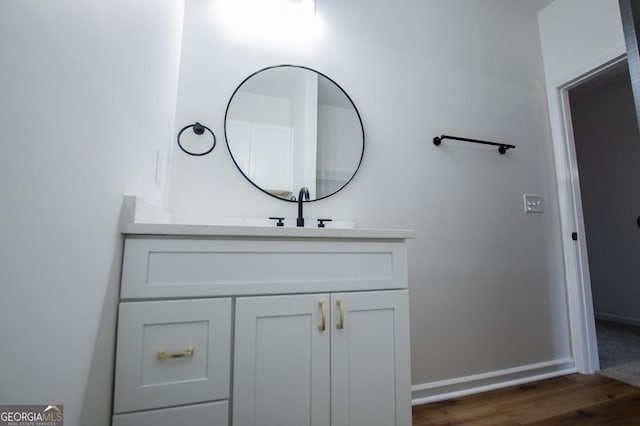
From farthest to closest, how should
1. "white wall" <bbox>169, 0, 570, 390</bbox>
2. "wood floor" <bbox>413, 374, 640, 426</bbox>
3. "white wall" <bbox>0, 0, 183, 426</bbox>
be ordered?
"white wall" <bbox>169, 0, 570, 390</bbox> < "wood floor" <bbox>413, 374, 640, 426</bbox> < "white wall" <bbox>0, 0, 183, 426</bbox>

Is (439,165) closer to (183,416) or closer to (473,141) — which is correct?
(473,141)

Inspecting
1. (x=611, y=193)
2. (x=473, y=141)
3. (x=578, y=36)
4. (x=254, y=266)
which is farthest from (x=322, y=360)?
(x=611, y=193)

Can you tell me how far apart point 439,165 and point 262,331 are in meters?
1.40

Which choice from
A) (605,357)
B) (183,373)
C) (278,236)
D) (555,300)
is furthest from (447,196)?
(605,357)

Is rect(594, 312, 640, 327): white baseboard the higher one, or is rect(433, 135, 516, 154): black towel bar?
rect(433, 135, 516, 154): black towel bar

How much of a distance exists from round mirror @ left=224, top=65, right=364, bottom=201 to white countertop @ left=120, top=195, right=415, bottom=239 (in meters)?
0.56

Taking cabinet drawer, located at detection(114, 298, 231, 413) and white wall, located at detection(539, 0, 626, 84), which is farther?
white wall, located at detection(539, 0, 626, 84)

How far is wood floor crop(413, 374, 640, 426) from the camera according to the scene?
4.13 ft

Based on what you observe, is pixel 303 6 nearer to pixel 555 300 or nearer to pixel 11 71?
pixel 11 71

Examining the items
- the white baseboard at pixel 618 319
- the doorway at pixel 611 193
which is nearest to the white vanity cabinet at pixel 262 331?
the doorway at pixel 611 193

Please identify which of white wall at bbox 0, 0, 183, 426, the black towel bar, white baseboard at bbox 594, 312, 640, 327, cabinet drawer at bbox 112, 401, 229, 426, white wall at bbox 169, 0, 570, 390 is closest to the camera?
white wall at bbox 0, 0, 183, 426

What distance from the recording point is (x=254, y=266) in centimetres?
80

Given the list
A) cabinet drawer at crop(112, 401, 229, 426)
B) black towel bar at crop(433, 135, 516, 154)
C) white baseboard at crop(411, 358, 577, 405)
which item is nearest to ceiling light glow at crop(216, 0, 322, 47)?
black towel bar at crop(433, 135, 516, 154)

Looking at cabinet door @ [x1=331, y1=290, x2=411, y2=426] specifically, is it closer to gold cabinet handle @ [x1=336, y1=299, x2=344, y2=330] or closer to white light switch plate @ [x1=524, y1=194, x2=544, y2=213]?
gold cabinet handle @ [x1=336, y1=299, x2=344, y2=330]
